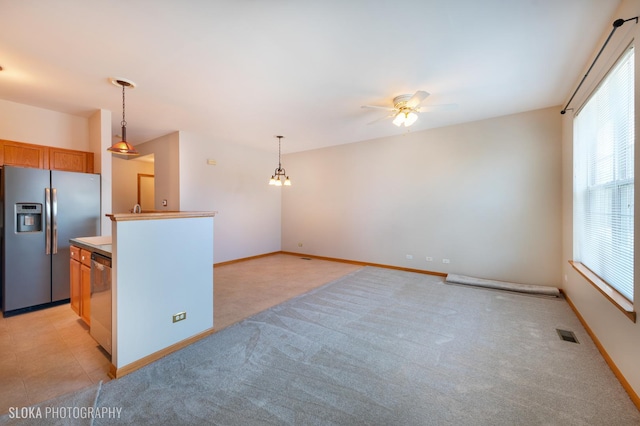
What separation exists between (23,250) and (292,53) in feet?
14.1

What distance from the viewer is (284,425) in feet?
5.41

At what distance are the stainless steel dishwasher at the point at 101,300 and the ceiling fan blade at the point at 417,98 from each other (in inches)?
141

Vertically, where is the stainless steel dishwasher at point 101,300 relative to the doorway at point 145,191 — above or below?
below

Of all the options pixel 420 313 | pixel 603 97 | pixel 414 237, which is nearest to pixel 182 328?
pixel 420 313

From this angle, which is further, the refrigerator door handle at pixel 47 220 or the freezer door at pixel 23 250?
the refrigerator door handle at pixel 47 220

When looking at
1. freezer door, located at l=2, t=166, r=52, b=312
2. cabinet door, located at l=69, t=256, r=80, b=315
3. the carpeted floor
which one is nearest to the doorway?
freezer door, located at l=2, t=166, r=52, b=312

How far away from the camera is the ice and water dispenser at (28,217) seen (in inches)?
135

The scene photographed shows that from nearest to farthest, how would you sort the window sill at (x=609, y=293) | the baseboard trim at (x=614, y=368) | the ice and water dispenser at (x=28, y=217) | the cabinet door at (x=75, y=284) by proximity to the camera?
the baseboard trim at (x=614, y=368) < the window sill at (x=609, y=293) < the cabinet door at (x=75, y=284) < the ice and water dispenser at (x=28, y=217)

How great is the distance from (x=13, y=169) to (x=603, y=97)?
6975mm

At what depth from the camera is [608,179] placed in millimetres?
2605

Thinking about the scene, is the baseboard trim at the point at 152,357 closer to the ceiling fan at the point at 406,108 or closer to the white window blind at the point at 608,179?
the ceiling fan at the point at 406,108

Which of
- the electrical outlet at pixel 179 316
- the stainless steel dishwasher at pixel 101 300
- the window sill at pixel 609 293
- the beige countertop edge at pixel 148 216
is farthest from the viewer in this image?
the electrical outlet at pixel 179 316

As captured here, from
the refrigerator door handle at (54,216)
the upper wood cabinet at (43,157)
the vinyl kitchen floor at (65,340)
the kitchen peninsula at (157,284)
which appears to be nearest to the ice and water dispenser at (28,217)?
the refrigerator door handle at (54,216)

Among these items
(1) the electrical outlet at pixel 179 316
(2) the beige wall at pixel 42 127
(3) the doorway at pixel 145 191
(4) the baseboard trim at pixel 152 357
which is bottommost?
(4) the baseboard trim at pixel 152 357
